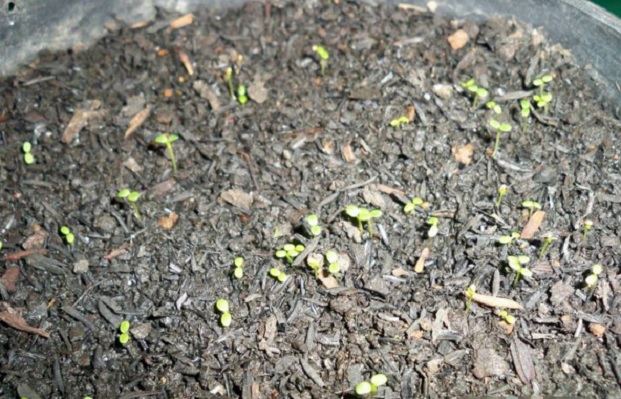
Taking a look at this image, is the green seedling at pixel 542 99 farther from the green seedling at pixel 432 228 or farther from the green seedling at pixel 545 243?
the green seedling at pixel 432 228

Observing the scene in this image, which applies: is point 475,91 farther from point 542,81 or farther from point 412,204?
point 412,204

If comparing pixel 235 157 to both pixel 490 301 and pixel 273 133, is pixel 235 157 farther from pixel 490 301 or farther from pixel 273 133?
pixel 490 301

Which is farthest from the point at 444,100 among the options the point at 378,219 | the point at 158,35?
the point at 158,35

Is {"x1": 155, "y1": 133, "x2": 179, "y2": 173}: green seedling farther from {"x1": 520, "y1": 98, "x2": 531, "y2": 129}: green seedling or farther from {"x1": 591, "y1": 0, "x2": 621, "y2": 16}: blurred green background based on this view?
{"x1": 591, "y1": 0, "x2": 621, "y2": 16}: blurred green background

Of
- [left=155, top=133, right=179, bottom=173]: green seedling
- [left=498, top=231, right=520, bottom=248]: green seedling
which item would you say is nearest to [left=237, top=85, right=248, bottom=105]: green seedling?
[left=155, top=133, right=179, bottom=173]: green seedling

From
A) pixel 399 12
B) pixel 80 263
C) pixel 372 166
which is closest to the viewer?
pixel 80 263

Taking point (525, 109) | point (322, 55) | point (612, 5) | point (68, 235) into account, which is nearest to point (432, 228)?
point (525, 109)

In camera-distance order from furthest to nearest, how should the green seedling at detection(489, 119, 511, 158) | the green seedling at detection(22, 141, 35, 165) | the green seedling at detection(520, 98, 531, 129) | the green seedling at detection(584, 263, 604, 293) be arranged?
the green seedling at detection(22, 141, 35, 165) → the green seedling at detection(520, 98, 531, 129) → the green seedling at detection(489, 119, 511, 158) → the green seedling at detection(584, 263, 604, 293)

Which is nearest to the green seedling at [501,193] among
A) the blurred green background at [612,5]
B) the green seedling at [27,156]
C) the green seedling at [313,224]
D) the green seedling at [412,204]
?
the green seedling at [412,204]
